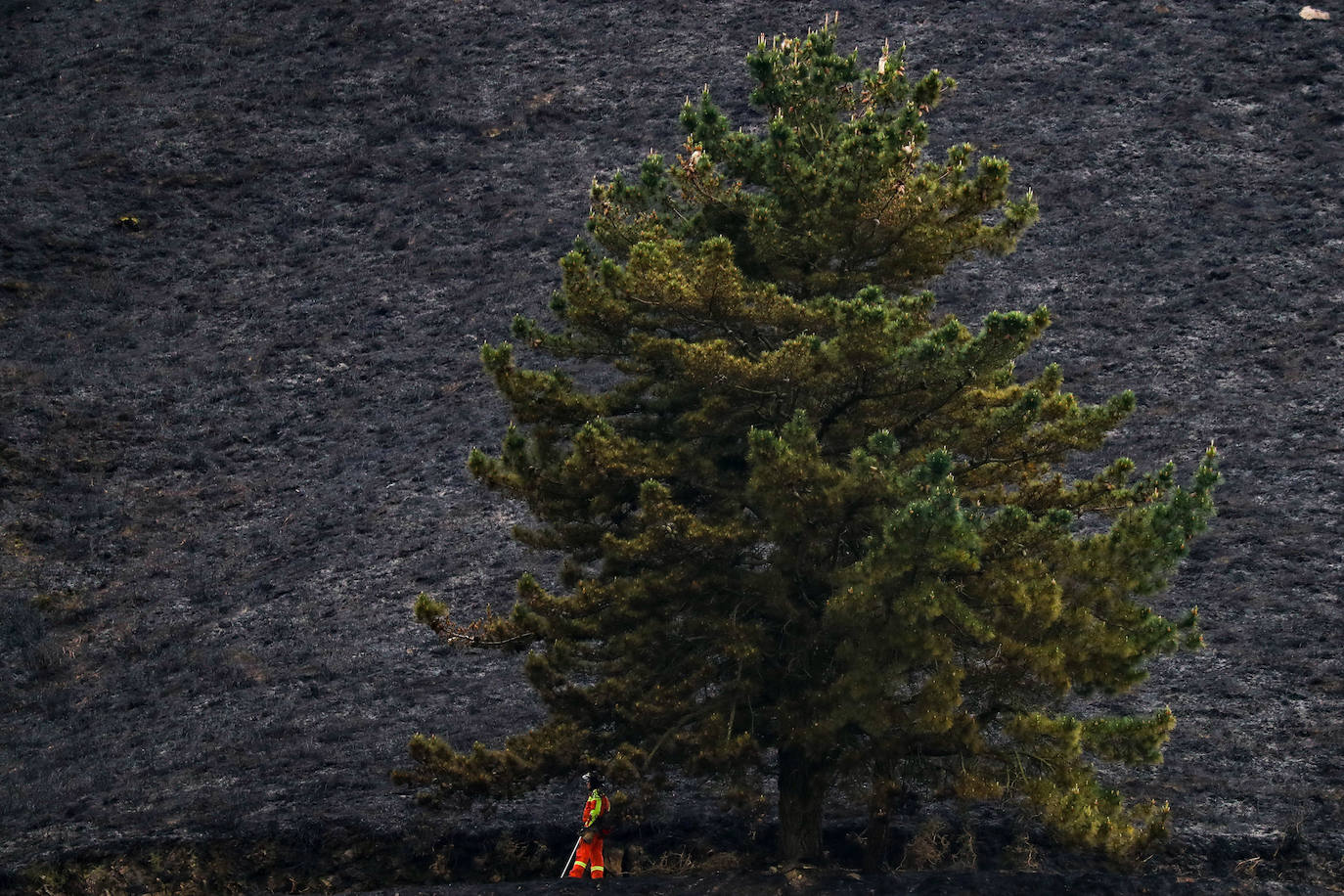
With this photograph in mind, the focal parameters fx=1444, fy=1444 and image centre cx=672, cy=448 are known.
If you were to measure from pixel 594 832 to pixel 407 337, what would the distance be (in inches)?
533

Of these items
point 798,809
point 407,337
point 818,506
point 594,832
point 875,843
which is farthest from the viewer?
point 407,337

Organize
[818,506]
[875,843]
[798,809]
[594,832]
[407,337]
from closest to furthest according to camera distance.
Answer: [818,506], [875,843], [798,809], [594,832], [407,337]

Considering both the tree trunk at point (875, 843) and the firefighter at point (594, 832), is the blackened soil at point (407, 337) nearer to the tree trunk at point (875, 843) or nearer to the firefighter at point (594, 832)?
the tree trunk at point (875, 843)

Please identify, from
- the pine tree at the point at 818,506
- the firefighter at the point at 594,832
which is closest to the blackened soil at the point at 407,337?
the firefighter at the point at 594,832

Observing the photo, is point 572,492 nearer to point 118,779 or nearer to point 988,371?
point 988,371

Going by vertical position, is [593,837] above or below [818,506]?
below

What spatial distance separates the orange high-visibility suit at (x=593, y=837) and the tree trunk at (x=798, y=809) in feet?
5.31

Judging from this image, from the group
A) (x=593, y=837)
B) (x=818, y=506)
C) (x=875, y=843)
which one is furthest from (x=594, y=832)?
(x=818, y=506)

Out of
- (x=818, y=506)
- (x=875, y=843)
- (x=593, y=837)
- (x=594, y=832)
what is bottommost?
(x=593, y=837)

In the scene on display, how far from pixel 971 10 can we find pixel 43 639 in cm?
2114

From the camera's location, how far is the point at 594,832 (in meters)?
13.6

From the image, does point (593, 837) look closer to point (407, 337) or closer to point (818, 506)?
point (818, 506)

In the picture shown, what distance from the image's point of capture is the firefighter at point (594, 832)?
44.1 feet

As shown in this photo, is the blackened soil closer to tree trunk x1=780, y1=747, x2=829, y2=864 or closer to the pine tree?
tree trunk x1=780, y1=747, x2=829, y2=864
